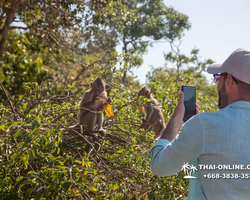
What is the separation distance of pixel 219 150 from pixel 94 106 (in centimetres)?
396

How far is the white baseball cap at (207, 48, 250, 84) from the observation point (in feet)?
5.35

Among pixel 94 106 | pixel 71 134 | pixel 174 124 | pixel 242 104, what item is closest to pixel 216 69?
pixel 242 104

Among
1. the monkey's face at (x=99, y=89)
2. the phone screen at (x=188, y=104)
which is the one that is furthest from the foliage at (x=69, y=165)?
the phone screen at (x=188, y=104)

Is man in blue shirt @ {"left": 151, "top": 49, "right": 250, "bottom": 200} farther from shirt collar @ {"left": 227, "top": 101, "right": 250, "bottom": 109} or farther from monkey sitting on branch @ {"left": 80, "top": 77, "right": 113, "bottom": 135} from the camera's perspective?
monkey sitting on branch @ {"left": 80, "top": 77, "right": 113, "bottom": 135}

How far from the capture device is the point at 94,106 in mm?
5430

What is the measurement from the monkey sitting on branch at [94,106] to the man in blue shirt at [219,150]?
3030 mm

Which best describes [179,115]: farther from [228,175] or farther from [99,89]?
[99,89]

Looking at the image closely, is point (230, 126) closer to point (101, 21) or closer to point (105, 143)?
point (105, 143)

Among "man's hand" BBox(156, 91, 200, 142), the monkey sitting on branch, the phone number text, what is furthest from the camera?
the monkey sitting on branch

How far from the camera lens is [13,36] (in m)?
11.8

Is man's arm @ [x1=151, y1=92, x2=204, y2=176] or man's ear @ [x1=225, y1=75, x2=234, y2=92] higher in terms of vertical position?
man's ear @ [x1=225, y1=75, x2=234, y2=92]

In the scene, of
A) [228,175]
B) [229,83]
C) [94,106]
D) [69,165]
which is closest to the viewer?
[228,175]

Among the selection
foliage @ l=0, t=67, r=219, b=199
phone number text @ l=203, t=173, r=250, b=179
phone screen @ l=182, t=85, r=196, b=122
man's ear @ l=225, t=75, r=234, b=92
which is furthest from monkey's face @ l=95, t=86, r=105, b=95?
phone number text @ l=203, t=173, r=250, b=179

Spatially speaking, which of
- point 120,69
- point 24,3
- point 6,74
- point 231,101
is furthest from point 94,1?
point 231,101
